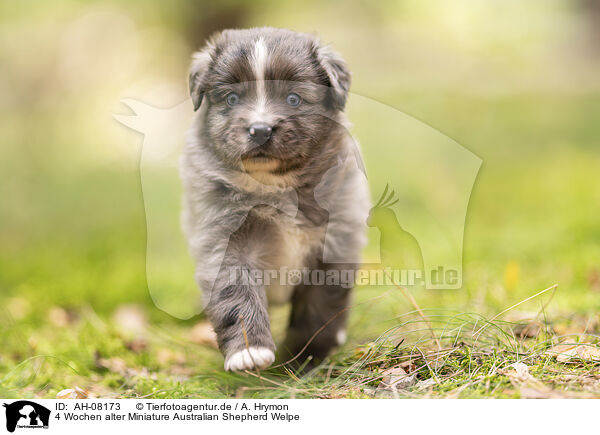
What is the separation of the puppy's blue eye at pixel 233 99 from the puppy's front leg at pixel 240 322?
0.75 m

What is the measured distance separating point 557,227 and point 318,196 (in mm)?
3082

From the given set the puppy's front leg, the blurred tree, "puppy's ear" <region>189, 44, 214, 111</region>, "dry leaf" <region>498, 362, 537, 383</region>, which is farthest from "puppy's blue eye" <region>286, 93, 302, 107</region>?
the blurred tree

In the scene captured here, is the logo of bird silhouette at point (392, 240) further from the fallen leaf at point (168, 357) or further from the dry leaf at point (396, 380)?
the fallen leaf at point (168, 357)

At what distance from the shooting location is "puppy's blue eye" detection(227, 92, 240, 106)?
303 centimetres

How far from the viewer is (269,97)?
9.73 feet

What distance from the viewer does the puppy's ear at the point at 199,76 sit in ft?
10.3

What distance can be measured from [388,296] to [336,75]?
1.38 meters

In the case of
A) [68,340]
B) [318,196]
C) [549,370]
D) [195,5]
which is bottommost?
[68,340]

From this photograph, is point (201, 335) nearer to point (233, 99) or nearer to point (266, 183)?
point (266, 183)

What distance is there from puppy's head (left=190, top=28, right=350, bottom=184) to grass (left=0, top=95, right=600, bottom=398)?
102 centimetres

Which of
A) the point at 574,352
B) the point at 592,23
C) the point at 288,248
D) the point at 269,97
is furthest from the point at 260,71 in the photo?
the point at 592,23

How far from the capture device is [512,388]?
2.61m
